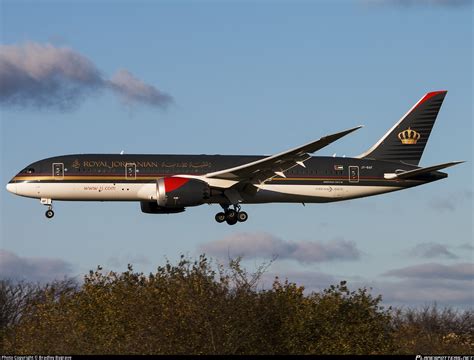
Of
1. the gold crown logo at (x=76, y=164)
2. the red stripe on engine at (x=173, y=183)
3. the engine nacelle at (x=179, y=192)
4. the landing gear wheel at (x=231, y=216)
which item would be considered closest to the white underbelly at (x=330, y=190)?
the landing gear wheel at (x=231, y=216)

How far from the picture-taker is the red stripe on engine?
62128 millimetres

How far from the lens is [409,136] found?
7469 cm

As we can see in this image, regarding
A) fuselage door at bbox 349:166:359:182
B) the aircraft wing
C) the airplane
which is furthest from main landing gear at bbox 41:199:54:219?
fuselage door at bbox 349:166:359:182

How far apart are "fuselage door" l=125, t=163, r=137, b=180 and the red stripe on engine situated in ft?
7.17

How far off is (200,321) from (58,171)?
15646 mm

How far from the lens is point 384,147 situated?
73.2 metres

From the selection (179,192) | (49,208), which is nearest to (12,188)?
(49,208)

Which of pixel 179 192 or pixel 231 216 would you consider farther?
pixel 231 216

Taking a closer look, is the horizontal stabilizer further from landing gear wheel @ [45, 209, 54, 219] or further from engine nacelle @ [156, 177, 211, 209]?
landing gear wheel @ [45, 209, 54, 219]

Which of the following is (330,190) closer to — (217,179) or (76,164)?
(217,179)

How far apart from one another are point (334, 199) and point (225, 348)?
65.2ft

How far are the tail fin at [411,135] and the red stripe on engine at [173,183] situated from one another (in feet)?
49.2

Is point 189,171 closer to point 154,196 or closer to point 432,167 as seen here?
point 154,196

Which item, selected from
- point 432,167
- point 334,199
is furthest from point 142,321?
point 432,167
